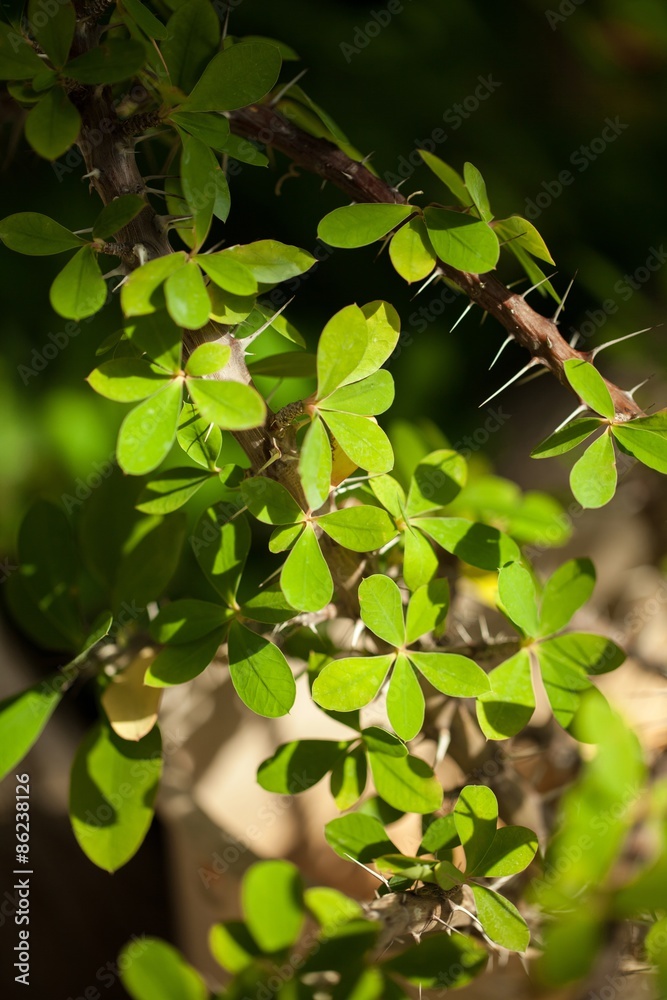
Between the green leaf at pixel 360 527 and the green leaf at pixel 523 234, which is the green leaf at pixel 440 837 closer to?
the green leaf at pixel 360 527

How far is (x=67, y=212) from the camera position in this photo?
0.98 m

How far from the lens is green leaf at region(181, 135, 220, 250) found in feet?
1.16

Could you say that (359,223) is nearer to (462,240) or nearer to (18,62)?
(462,240)

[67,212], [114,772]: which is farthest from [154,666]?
[67,212]

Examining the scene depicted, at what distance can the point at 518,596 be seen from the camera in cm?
47

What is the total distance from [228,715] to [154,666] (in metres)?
0.34

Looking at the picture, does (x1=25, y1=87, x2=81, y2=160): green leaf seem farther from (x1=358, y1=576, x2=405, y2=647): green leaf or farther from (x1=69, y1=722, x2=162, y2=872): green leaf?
(x1=69, y1=722, x2=162, y2=872): green leaf

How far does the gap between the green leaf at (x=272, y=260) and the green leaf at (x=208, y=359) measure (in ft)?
0.18

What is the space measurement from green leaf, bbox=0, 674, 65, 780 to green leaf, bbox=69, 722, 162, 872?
4 cm

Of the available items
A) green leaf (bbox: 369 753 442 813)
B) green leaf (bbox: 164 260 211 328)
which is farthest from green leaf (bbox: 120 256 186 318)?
green leaf (bbox: 369 753 442 813)

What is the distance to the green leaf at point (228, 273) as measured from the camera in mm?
355
